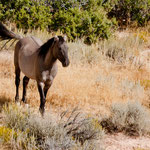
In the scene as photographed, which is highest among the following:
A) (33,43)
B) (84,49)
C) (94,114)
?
(33,43)

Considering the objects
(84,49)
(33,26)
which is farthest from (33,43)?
(33,26)

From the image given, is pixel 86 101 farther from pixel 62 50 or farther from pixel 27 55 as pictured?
pixel 62 50

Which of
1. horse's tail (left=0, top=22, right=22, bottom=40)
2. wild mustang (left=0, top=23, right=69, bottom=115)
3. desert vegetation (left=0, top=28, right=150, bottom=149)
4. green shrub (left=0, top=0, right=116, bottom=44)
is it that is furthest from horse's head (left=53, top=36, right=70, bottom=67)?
green shrub (left=0, top=0, right=116, bottom=44)

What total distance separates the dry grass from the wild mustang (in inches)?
34.2

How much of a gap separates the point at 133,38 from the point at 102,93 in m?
4.80

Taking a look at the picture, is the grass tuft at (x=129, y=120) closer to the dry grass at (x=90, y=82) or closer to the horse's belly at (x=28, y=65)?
the dry grass at (x=90, y=82)

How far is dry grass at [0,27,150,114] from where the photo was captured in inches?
275

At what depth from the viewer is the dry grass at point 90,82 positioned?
22.9ft

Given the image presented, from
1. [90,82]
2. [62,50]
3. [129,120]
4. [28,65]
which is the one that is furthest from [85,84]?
[62,50]

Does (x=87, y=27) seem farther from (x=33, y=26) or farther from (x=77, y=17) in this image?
(x=33, y=26)

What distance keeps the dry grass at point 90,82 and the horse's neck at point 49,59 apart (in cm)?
121

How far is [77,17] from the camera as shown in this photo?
1234cm

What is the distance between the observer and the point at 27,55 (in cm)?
623

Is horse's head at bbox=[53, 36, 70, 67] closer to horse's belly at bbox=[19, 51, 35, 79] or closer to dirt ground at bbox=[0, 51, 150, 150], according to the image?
horse's belly at bbox=[19, 51, 35, 79]
